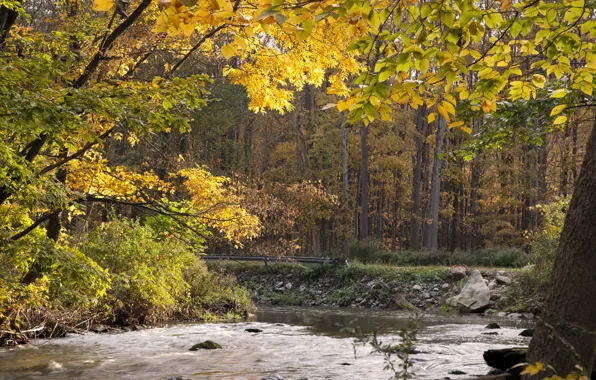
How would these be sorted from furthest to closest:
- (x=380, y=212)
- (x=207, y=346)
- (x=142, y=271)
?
(x=380, y=212)
(x=142, y=271)
(x=207, y=346)

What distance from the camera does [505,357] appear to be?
859cm

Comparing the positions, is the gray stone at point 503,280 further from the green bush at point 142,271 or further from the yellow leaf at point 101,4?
the yellow leaf at point 101,4

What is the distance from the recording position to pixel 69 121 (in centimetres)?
661

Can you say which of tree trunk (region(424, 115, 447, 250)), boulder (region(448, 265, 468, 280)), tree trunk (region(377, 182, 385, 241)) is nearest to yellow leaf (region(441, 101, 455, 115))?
boulder (region(448, 265, 468, 280))

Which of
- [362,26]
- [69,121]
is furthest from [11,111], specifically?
[362,26]

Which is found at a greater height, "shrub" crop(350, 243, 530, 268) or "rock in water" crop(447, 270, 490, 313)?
"shrub" crop(350, 243, 530, 268)

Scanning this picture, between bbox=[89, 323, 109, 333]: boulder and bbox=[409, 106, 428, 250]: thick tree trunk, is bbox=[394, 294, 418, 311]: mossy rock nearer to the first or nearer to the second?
bbox=[89, 323, 109, 333]: boulder

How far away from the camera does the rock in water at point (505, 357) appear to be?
8.28 m

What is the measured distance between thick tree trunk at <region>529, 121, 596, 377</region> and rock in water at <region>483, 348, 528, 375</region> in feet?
11.1

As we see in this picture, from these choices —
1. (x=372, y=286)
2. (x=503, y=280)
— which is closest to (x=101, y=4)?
(x=503, y=280)

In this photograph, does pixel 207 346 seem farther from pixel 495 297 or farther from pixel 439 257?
pixel 439 257

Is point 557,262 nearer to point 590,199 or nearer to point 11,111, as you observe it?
point 590,199

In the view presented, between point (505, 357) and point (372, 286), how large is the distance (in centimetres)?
1579

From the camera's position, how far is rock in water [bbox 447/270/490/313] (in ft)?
66.8
